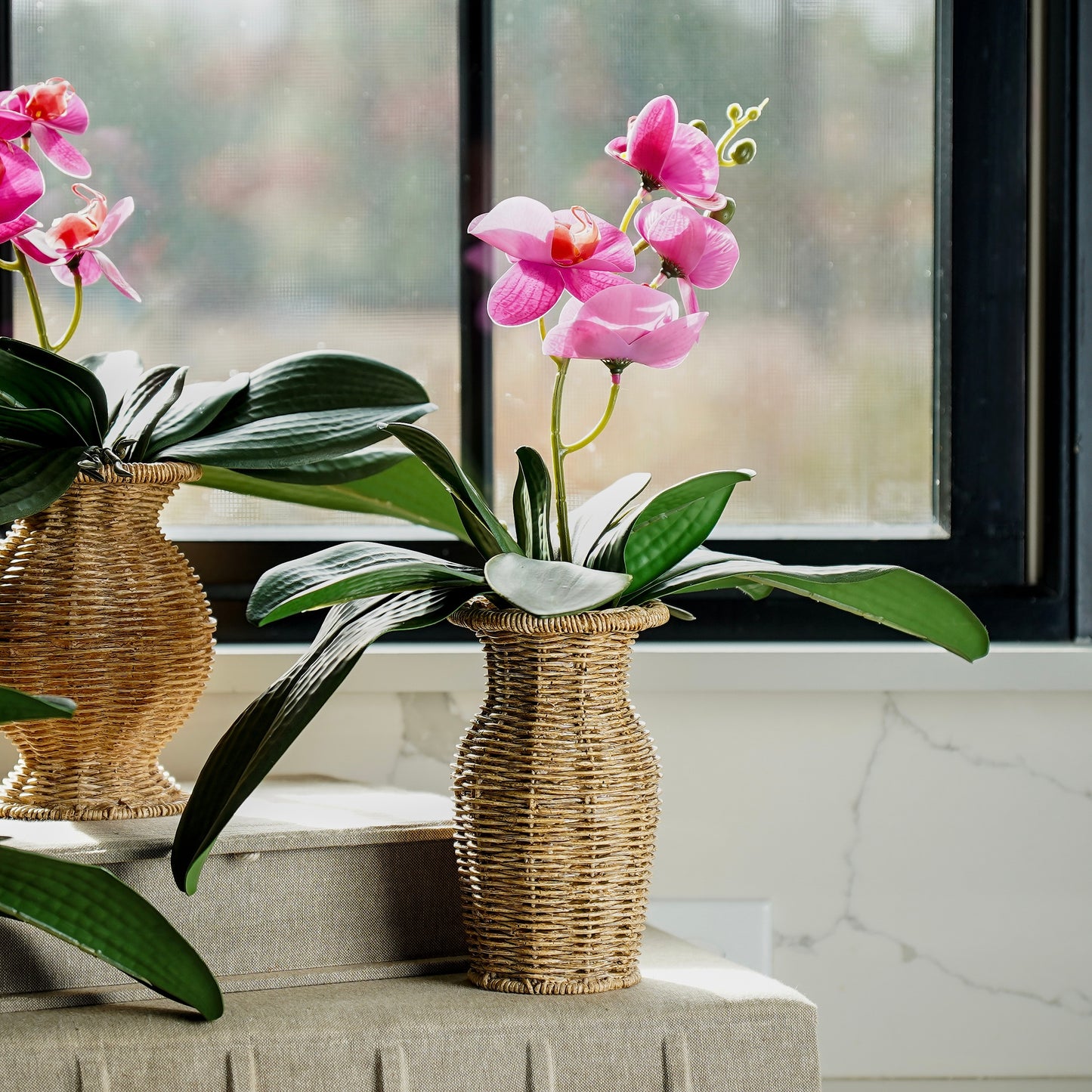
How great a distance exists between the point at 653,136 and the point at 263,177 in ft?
1.94

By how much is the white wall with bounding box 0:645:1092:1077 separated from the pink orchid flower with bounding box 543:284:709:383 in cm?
42

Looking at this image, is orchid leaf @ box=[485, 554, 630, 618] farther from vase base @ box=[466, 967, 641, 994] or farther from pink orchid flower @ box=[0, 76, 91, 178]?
pink orchid flower @ box=[0, 76, 91, 178]

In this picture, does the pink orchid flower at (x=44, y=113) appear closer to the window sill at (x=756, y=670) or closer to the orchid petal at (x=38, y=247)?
the orchid petal at (x=38, y=247)

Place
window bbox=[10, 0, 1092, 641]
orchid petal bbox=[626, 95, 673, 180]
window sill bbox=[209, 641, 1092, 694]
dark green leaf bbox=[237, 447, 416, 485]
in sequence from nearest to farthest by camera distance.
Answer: orchid petal bbox=[626, 95, 673, 180] → dark green leaf bbox=[237, 447, 416, 485] → window sill bbox=[209, 641, 1092, 694] → window bbox=[10, 0, 1092, 641]

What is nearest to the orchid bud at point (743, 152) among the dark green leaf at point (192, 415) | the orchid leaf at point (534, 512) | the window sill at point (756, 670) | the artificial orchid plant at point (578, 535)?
the artificial orchid plant at point (578, 535)

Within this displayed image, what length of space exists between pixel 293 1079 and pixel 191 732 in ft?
1.44

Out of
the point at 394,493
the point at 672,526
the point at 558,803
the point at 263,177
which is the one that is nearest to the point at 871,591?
the point at 672,526

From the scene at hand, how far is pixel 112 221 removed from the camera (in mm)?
813

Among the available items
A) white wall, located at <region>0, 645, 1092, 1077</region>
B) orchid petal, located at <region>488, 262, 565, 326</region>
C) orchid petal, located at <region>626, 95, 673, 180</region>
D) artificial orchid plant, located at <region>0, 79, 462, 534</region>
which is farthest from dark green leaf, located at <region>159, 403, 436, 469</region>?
white wall, located at <region>0, 645, 1092, 1077</region>

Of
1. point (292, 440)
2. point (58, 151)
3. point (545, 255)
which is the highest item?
point (58, 151)

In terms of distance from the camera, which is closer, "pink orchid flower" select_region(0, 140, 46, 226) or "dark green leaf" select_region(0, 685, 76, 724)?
"dark green leaf" select_region(0, 685, 76, 724)

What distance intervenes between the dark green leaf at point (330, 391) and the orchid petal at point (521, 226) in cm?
15

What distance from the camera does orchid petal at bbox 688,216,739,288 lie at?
68cm

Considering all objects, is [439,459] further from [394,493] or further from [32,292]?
[32,292]
